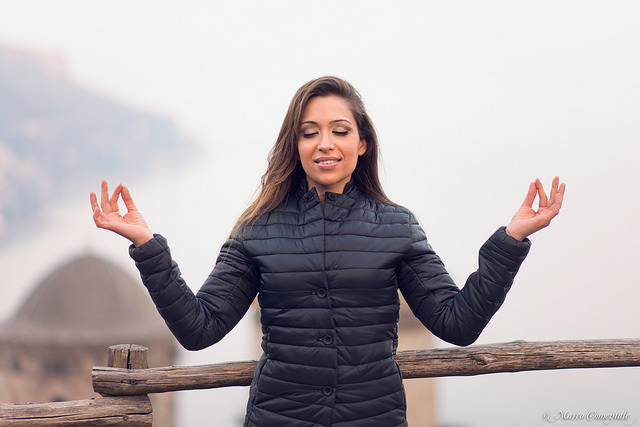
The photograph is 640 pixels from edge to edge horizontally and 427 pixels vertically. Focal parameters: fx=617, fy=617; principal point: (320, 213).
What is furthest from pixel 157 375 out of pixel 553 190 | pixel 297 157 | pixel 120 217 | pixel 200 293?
pixel 553 190

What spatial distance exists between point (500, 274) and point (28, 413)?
3171 mm

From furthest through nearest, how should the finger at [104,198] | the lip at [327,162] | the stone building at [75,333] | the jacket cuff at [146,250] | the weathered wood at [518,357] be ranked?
the stone building at [75,333] → the weathered wood at [518,357] → the lip at [327,162] → the finger at [104,198] → the jacket cuff at [146,250]

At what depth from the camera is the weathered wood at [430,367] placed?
4.14 meters

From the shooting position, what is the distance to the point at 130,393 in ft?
14.0

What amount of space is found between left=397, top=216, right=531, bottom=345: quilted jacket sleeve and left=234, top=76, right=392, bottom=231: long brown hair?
1.25ft

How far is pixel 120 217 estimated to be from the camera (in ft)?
9.68

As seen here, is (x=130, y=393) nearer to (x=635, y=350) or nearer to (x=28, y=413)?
(x=28, y=413)

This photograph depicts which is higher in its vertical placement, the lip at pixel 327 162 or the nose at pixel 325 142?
the nose at pixel 325 142

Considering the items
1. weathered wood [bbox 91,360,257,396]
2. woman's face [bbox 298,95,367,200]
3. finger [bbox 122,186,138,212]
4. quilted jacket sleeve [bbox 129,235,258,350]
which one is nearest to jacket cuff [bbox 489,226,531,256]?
woman's face [bbox 298,95,367,200]

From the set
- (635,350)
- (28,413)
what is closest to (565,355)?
(635,350)

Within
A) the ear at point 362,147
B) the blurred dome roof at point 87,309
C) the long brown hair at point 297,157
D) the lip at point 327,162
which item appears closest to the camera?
the lip at point 327,162

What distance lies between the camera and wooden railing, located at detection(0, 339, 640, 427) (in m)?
4.10

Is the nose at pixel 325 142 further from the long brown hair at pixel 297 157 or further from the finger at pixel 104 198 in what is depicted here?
the finger at pixel 104 198

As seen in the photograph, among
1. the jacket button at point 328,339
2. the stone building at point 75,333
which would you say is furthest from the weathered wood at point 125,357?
the stone building at point 75,333
